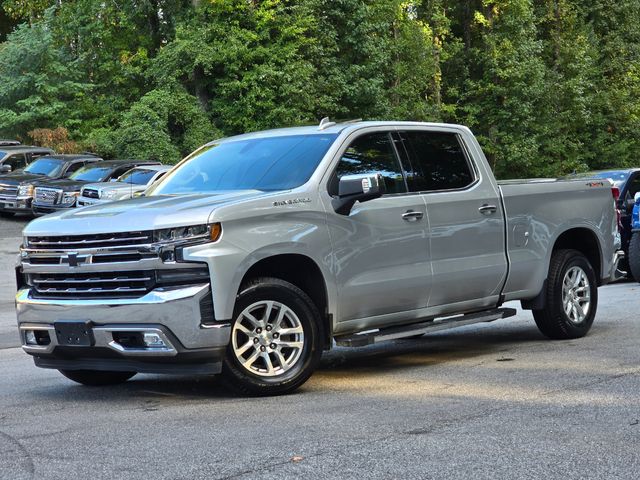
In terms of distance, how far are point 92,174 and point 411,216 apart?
22.2 metres

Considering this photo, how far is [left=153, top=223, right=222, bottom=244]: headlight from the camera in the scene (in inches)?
296

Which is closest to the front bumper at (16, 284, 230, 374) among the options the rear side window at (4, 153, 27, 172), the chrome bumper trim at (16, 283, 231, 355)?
the chrome bumper trim at (16, 283, 231, 355)

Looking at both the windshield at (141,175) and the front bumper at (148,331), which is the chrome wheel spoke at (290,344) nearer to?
the front bumper at (148,331)

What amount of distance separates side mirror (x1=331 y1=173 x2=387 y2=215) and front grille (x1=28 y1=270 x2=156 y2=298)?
1540 mm

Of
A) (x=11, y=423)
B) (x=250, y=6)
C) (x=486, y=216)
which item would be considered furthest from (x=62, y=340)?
(x=250, y=6)

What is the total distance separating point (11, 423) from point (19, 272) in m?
1.52

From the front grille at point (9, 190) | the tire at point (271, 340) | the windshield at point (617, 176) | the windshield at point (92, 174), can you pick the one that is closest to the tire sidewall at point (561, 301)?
the tire at point (271, 340)

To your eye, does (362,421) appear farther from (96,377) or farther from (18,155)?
(18,155)

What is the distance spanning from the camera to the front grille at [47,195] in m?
28.9

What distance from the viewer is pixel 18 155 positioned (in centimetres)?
3572

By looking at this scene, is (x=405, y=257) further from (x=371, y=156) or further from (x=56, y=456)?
(x=56, y=456)

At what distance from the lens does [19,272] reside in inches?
331

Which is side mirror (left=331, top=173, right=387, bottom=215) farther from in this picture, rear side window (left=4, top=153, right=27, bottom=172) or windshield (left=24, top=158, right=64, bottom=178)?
rear side window (left=4, top=153, right=27, bottom=172)

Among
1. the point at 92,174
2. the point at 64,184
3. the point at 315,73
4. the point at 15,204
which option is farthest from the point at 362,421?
the point at 315,73
